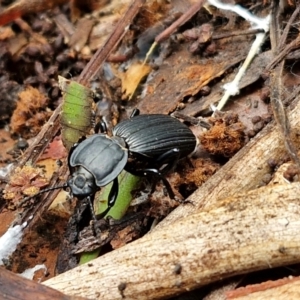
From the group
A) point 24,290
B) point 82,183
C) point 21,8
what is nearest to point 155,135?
point 82,183

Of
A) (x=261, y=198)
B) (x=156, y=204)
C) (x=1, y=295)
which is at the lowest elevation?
(x=156, y=204)

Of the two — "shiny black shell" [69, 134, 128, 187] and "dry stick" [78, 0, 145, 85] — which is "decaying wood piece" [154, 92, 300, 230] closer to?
"shiny black shell" [69, 134, 128, 187]

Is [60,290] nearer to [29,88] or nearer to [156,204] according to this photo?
[156,204]

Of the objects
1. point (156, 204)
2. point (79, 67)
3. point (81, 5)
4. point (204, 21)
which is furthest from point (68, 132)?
point (81, 5)

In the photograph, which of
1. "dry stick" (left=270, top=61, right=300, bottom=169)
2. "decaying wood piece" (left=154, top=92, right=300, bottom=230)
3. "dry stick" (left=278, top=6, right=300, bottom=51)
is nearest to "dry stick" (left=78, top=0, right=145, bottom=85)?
"dry stick" (left=278, top=6, right=300, bottom=51)

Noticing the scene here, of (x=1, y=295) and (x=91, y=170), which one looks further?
(x=91, y=170)

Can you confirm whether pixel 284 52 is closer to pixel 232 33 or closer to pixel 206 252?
pixel 232 33

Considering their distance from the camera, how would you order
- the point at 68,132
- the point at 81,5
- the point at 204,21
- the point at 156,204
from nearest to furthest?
the point at 156,204 → the point at 68,132 → the point at 204,21 → the point at 81,5
